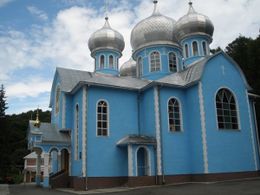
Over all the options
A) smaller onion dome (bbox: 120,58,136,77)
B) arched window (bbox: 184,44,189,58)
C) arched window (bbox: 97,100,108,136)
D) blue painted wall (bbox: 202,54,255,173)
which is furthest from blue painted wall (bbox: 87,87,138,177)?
smaller onion dome (bbox: 120,58,136,77)

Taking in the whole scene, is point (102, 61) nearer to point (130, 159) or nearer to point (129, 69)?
point (129, 69)

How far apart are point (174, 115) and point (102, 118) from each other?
4254 mm

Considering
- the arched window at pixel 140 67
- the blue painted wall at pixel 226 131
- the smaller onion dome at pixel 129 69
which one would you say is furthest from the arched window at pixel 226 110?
the smaller onion dome at pixel 129 69

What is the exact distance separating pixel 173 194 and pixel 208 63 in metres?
8.97

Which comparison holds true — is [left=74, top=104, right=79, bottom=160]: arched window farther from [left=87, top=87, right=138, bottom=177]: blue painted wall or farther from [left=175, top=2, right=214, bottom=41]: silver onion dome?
[left=175, top=2, right=214, bottom=41]: silver onion dome

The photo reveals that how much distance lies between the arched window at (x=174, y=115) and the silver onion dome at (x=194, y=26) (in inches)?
261

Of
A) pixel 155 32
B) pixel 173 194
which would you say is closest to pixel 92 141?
pixel 173 194

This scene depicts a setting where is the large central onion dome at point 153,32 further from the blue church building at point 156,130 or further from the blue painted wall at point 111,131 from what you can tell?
the blue painted wall at point 111,131

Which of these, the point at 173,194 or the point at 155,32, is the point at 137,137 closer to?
the point at 173,194

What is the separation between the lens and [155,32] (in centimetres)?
2350

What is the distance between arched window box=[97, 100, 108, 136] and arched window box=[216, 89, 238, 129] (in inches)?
257

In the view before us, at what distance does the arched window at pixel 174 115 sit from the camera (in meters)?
17.1

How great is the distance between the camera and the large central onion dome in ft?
76.6

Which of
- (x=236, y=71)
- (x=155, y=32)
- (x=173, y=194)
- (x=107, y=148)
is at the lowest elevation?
(x=173, y=194)
